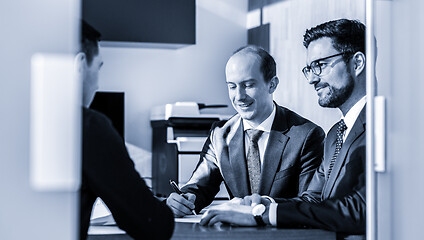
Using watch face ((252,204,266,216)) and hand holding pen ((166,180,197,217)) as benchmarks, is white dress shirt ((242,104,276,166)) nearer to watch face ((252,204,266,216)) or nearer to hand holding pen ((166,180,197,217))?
hand holding pen ((166,180,197,217))

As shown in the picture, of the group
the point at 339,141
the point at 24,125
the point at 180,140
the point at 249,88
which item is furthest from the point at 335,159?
the point at 180,140

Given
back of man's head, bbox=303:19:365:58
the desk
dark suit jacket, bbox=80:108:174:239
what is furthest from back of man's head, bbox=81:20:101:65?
back of man's head, bbox=303:19:365:58

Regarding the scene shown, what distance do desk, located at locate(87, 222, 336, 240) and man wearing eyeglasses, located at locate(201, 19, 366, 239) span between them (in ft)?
0.11

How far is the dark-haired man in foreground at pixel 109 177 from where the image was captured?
1495 millimetres

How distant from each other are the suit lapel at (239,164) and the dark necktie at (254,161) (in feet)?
0.08

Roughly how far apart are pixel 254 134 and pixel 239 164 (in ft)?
0.50

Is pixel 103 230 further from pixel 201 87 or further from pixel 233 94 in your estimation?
pixel 201 87

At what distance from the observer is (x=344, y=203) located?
75.8 inches

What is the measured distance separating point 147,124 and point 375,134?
332cm

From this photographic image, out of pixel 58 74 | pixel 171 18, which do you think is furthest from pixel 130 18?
pixel 58 74

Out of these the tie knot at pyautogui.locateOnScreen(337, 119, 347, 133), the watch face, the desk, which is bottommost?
the desk

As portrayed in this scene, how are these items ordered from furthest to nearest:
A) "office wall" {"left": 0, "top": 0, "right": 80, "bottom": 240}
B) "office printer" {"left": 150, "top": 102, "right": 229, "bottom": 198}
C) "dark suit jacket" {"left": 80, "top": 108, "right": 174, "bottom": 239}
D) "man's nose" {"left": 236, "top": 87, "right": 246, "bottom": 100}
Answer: "office printer" {"left": 150, "top": 102, "right": 229, "bottom": 198}
"man's nose" {"left": 236, "top": 87, "right": 246, "bottom": 100}
"dark suit jacket" {"left": 80, "top": 108, "right": 174, "bottom": 239}
"office wall" {"left": 0, "top": 0, "right": 80, "bottom": 240}

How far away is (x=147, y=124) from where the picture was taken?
5.00 m

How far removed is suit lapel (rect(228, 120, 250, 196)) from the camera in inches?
105
